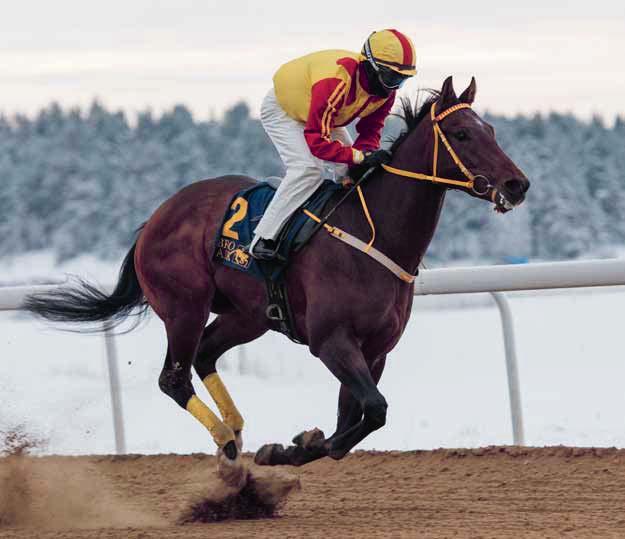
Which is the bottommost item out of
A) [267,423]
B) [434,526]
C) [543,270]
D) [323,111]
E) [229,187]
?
[267,423]

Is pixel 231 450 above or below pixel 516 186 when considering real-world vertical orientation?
below

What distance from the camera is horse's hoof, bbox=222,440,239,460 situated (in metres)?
6.01

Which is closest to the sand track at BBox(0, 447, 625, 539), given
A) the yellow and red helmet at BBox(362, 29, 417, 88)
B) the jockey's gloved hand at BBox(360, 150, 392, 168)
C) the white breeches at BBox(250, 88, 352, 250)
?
the white breeches at BBox(250, 88, 352, 250)

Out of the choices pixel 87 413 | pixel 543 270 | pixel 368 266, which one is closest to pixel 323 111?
pixel 368 266

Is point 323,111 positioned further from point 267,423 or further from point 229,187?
point 267,423

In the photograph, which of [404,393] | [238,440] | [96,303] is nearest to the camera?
[238,440]

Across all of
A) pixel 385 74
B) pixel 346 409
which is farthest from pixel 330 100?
pixel 346 409

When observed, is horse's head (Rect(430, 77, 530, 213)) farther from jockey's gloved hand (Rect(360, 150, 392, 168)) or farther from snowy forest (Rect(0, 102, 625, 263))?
snowy forest (Rect(0, 102, 625, 263))

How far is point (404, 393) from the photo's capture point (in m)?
7.55

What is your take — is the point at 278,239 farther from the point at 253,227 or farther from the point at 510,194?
the point at 510,194

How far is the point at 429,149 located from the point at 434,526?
1.48m

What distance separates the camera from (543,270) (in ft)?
21.8

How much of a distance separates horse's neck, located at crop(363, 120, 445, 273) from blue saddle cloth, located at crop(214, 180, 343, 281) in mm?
309

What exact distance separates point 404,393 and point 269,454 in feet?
6.28
